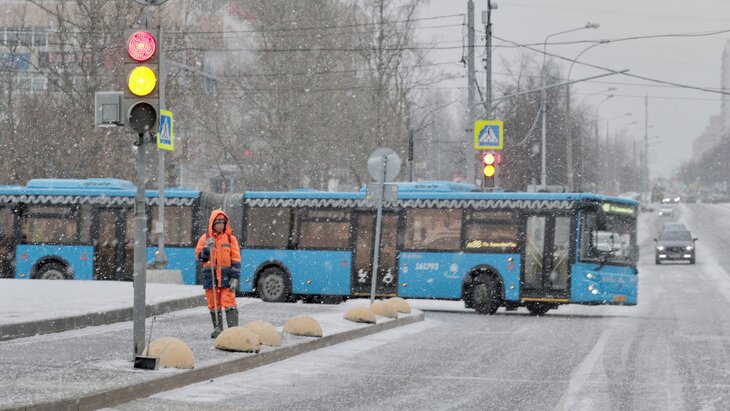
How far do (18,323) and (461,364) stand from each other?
5.60 m

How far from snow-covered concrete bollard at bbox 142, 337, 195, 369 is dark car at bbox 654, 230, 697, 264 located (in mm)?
45344

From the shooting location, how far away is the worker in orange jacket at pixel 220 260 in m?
15.7

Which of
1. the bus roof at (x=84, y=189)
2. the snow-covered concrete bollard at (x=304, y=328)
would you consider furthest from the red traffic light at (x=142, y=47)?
the bus roof at (x=84, y=189)

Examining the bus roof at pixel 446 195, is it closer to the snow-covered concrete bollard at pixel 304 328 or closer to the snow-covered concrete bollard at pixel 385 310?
the snow-covered concrete bollard at pixel 385 310

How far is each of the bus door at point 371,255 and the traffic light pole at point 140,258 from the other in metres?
16.8

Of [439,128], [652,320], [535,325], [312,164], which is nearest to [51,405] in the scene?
[535,325]

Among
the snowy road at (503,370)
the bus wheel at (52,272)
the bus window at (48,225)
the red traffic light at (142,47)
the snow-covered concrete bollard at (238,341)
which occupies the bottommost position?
the snowy road at (503,370)

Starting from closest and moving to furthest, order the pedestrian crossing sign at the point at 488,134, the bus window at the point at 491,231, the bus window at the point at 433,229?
the bus window at the point at 491,231, the bus window at the point at 433,229, the pedestrian crossing sign at the point at 488,134

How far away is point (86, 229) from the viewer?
31.4 meters

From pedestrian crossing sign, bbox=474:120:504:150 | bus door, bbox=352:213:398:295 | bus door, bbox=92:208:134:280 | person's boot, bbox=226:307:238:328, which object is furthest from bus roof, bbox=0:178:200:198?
person's boot, bbox=226:307:238:328

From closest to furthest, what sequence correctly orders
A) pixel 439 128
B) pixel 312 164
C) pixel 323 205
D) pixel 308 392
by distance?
pixel 308 392
pixel 323 205
pixel 312 164
pixel 439 128

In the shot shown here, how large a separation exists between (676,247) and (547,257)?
29419 millimetres

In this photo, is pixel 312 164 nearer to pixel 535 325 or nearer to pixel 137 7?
pixel 137 7

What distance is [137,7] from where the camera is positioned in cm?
4516
